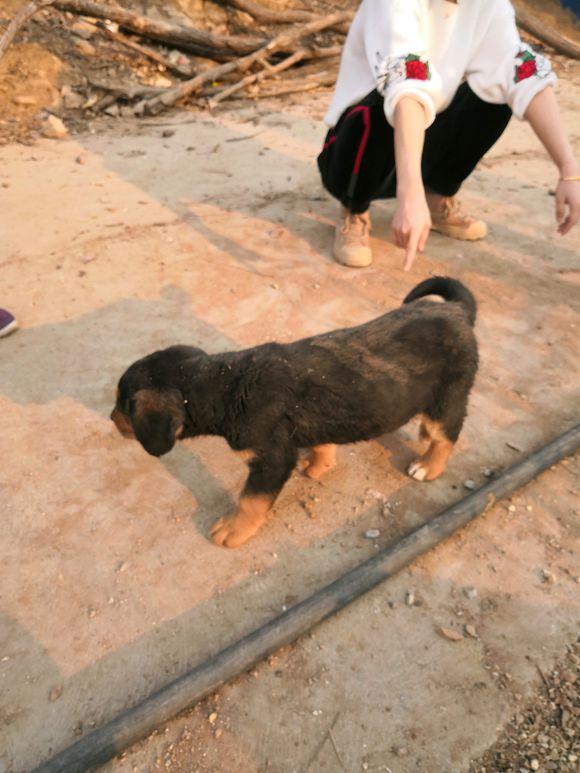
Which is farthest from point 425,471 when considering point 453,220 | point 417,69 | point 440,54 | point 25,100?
point 25,100

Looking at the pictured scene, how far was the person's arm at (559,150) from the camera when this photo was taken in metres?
3.56

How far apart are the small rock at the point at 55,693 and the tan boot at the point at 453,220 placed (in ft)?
15.7

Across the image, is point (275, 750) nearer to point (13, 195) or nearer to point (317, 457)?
point (317, 457)

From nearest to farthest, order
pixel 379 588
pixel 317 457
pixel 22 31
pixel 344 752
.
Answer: pixel 344 752 → pixel 379 588 → pixel 317 457 → pixel 22 31

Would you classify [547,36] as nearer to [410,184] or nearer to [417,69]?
[417,69]

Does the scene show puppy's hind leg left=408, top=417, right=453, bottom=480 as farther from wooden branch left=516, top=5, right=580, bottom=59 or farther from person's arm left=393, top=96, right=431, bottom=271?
wooden branch left=516, top=5, right=580, bottom=59

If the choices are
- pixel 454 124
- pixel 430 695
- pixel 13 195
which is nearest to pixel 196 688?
pixel 430 695

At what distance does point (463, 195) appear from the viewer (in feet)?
20.7

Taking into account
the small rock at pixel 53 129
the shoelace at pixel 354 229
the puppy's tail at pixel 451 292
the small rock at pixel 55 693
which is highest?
the puppy's tail at pixel 451 292

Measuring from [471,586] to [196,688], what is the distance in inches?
51.2

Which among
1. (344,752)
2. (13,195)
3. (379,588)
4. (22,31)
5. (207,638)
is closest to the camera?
(344,752)

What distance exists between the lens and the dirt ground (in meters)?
2.23

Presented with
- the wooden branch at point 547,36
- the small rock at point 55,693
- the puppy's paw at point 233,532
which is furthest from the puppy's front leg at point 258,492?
the wooden branch at point 547,36

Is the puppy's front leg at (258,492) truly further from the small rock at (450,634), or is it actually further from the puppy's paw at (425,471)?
the small rock at (450,634)
